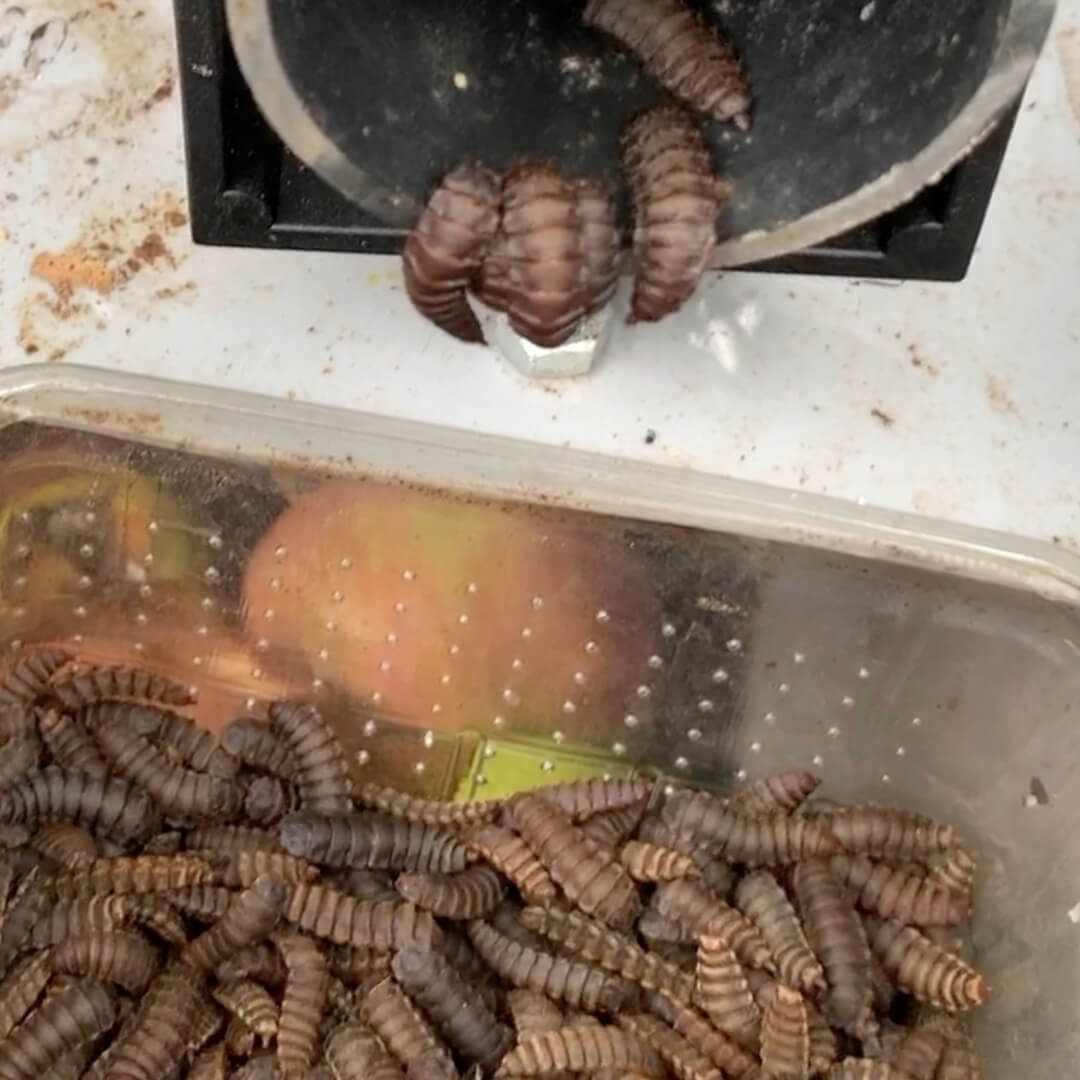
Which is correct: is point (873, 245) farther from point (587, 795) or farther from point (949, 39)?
point (587, 795)

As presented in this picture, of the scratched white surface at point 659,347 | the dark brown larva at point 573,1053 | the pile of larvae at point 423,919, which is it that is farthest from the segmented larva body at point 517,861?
the scratched white surface at point 659,347

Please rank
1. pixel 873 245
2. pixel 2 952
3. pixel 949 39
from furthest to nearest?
1. pixel 2 952
2. pixel 873 245
3. pixel 949 39

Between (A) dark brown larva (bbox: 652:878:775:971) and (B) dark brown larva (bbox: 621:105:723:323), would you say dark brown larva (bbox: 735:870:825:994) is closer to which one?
(A) dark brown larva (bbox: 652:878:775:971)

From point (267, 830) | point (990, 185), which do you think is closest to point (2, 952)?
point (267, 830)

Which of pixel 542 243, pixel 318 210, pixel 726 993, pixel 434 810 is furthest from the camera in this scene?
pixel 434 810

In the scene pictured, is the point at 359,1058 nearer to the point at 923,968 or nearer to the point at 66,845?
the point at 66,845

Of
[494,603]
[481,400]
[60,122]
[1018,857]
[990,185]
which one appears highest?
[990,185]

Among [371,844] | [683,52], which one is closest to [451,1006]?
[371,844]
